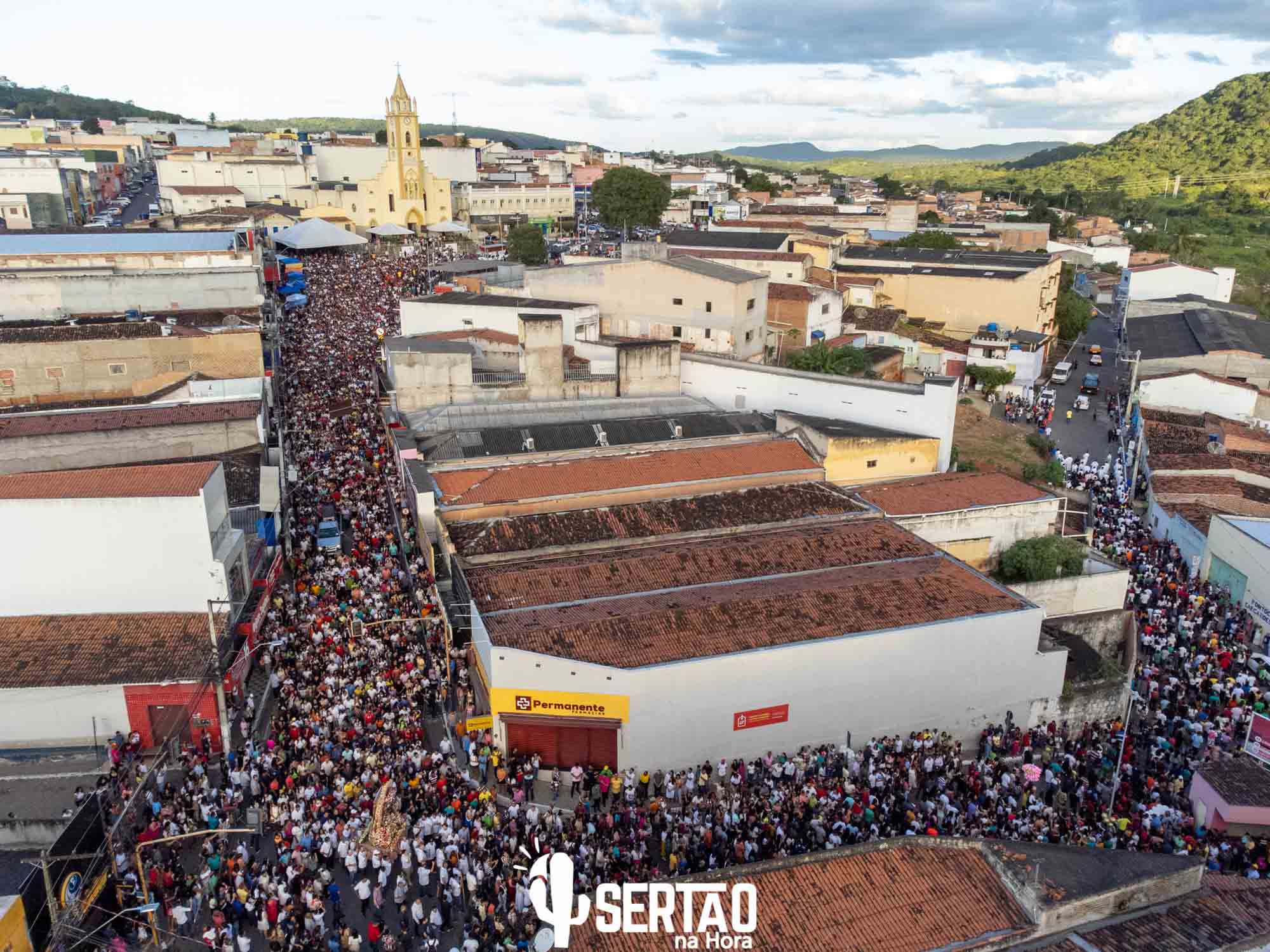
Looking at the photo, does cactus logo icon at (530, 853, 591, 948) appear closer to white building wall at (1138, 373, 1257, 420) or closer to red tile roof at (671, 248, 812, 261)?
white building wall at (1138, 373, 1257, 420)

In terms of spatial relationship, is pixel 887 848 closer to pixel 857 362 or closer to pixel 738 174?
pixel 857 362

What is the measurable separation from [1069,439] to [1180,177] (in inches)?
3786

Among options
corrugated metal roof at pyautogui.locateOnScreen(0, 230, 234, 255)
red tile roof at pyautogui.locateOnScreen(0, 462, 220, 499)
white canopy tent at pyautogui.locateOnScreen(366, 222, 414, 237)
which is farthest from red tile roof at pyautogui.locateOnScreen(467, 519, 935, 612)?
white canopy tent at pyautogui.locateOnScreen(366, 222, 414, 237)

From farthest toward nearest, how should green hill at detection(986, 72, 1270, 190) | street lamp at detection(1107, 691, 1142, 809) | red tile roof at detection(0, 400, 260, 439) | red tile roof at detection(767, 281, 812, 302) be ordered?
green hill at detection(986, 72, 1270, 190) < red tile roof at detection(767, 281, 812, 302) < red tile roof at detection(0, 400, 260, 439) < street lamp at detection(1107, 691, 1142, 809)

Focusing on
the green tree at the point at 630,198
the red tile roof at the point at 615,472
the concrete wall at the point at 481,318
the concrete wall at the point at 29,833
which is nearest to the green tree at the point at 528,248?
the green tree at the point at 630,198

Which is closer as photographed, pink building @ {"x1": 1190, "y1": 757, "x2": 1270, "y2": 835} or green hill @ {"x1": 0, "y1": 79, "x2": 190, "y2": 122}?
pink building @ {"x1": 1190, "y1": 757, "x2": 1270, "y2": 835}

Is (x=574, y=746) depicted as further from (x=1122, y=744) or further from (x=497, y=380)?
(x=497, y=380)

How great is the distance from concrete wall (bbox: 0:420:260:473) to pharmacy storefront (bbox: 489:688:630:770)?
446 inches

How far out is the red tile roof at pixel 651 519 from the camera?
734 inches

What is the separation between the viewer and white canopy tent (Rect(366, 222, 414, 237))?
5847 cm

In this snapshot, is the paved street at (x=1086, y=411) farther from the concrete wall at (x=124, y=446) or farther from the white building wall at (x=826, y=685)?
the concrete wall at (x=124, y=446)

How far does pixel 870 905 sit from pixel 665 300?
24.5 meters

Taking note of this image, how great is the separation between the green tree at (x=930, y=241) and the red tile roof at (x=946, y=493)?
37.6m

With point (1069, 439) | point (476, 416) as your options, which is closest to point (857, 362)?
point (1069, 439)
